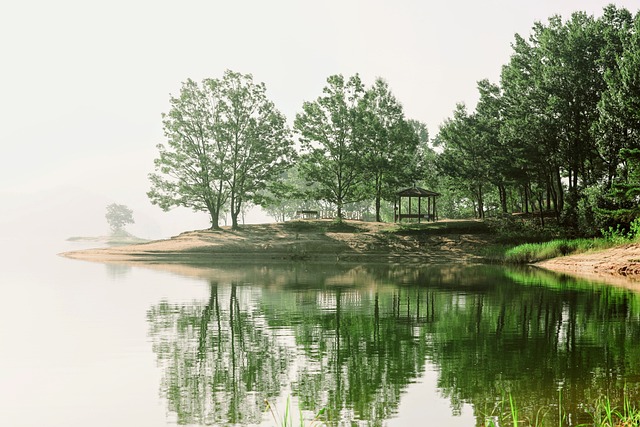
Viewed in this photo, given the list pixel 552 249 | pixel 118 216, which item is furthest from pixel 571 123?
pixel 118 216

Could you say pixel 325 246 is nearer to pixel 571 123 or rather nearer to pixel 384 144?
pixel 384 144

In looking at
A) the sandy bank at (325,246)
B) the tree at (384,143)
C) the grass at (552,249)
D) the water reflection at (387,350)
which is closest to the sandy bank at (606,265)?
the grass at (552,249)

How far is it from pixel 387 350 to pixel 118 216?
171 meters

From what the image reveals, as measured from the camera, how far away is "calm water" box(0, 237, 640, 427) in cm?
924

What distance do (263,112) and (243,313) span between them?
57.0 m

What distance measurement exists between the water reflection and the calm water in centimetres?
4

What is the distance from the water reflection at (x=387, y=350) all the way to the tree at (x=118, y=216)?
157683mm

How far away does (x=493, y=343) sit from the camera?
14.2m

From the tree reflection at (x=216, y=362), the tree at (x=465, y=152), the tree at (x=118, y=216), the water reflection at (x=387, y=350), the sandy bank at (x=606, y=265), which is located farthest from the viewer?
the tree at (x=118, y=216)

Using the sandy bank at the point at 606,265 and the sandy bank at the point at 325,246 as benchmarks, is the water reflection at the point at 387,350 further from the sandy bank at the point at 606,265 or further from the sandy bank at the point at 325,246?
the sandy bank at the point at 325,246

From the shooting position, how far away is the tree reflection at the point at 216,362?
913 centimetres

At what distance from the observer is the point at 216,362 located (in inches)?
485

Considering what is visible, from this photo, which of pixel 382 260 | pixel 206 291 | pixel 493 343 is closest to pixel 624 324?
pixel 493 343

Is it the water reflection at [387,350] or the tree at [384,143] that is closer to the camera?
the water reflection at [387,350]
